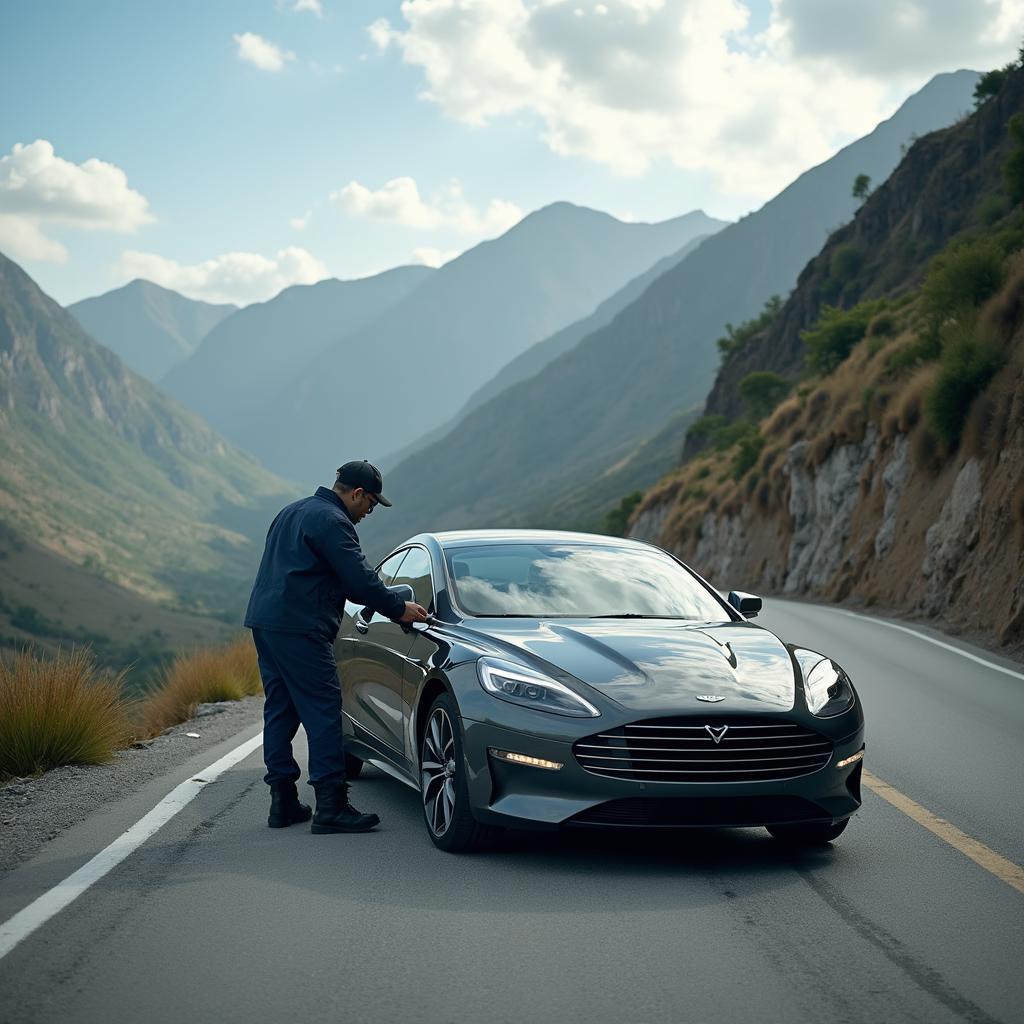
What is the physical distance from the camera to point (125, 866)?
19.6 feet

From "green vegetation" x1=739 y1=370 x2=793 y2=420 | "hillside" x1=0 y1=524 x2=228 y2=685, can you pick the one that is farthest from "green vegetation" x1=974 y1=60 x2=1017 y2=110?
"hillside" x1=0 y1=524 x2=228 y2=685

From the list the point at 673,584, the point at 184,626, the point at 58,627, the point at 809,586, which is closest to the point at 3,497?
the point at 184,626

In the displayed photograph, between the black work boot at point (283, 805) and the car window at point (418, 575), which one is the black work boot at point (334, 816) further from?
the car window at point (418, 575)

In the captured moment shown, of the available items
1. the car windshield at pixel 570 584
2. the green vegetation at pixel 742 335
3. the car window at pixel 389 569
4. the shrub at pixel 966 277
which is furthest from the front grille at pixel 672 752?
the green vegetation at pixel 742 335

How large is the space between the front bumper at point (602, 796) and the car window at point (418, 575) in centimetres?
153

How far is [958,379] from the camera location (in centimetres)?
2514

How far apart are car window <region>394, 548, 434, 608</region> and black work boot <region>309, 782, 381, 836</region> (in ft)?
3.73

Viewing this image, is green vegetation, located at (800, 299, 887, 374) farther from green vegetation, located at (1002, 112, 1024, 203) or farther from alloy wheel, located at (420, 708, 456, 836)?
alloy wheel, located at (420, 708, 456, 836)

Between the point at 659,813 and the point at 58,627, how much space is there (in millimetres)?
131327

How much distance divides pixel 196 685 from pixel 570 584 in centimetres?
742

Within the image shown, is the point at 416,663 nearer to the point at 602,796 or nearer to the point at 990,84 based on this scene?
the point at 602,796

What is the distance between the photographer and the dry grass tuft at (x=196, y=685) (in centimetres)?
1294

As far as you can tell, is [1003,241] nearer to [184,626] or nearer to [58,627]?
[58,627]

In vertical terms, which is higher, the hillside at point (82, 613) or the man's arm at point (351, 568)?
the man's arm at point (351, 568)
